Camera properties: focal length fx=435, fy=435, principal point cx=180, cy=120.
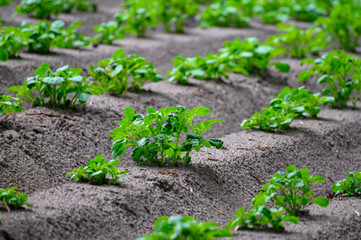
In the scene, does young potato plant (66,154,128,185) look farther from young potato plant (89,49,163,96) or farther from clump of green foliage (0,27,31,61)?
clump of green foliage (0,27,31,61)

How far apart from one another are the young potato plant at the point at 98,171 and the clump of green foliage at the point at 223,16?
190 inches

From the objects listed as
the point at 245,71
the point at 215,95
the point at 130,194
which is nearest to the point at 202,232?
the point at 130,194

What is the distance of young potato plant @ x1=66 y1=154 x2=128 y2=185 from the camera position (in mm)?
2575

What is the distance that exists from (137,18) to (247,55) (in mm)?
2006

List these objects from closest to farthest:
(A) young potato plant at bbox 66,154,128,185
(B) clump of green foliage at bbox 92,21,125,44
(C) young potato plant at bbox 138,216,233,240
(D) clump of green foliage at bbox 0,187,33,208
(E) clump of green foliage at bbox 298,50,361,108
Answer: (C) young potato plant at bbox 138,216,233,240, (D) clump of green foliage at bbox 0,187,33,208, (A) young potato plant at bbox 66,154,128,185, (E) clump of green foliage at bbox 298,50,361,108, (B) clump of green foliage at bbox 92,21,125,44

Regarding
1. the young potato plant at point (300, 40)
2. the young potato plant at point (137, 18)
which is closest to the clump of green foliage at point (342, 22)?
the young potato plant at point (300, 40)

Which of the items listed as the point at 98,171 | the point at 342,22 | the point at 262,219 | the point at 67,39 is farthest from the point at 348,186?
the point at 342,22

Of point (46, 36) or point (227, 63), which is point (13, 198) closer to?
point (46, 36)

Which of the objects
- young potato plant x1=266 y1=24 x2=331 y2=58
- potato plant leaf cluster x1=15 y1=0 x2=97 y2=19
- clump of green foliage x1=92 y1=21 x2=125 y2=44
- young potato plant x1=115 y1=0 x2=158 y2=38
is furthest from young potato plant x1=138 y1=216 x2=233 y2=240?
potato plant leaf cluster x1=15 y1=0 x2=97 y2=19

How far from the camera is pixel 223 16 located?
279 inches

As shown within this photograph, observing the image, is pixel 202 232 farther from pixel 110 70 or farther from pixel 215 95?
pixel 215 95

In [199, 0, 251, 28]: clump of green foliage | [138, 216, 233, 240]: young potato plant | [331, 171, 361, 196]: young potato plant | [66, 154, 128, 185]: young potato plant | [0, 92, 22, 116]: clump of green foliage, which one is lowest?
[331, 171, 361, 196]: young potato plant

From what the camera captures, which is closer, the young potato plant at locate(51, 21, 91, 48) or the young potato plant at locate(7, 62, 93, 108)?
the young potato plant at locate(7, 62, 93, 108)

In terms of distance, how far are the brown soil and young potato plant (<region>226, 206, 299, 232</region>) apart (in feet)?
0.18
